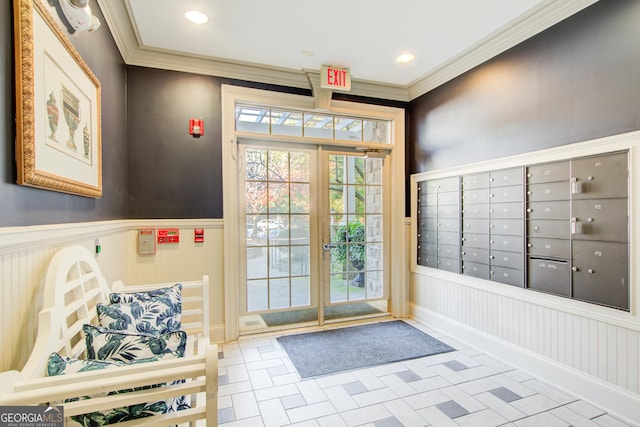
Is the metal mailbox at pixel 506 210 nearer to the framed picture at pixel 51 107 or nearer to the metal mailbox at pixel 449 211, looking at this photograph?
the metal mailbox at pixel 449 211

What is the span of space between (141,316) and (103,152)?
1231mm

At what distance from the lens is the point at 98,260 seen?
82.4 inches

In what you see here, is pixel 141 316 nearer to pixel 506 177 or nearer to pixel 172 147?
pixel 172 147

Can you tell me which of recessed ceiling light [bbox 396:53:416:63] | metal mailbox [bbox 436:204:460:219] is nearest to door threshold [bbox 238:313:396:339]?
metal mailbox [bbox 436:204:460:219]

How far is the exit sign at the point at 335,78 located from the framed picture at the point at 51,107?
78.0 inches

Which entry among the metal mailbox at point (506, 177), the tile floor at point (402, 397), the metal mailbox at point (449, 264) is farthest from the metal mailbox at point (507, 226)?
the tile floor at point (402, 397)

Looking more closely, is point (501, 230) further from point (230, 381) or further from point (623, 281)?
point (230, 381)

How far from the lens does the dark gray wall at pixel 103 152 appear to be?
111 centimetres

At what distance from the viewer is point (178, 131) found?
305 centimetres

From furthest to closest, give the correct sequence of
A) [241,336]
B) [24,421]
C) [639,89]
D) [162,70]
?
[241,336] < [162,70] < [639,89] < [24,421]

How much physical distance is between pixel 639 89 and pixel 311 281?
9.83 feet

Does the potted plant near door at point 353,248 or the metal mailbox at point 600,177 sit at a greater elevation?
the metal mailbox at point 600,177

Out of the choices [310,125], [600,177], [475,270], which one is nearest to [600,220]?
[600,177]

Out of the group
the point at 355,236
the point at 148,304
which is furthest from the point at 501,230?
the point at 148,304
